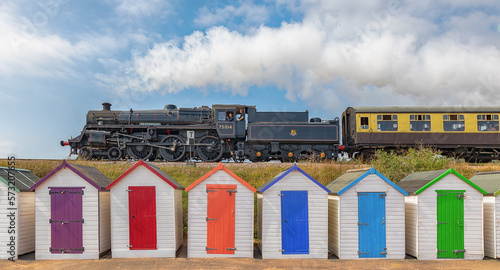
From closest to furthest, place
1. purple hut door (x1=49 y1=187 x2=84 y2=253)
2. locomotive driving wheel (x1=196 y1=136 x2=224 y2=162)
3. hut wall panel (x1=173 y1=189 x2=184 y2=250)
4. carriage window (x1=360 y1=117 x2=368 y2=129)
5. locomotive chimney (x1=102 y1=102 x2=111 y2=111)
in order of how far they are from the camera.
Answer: purple hut door (x1=49 y1=187 x2=84 y2=253), hut wall panel (x1=173 y1=189 x2=184 y2=250), locomotive driving wheel (x1=196 y1=136 x2=224 y2=162), carriage window (x1=360 y1=117 x2=368 y2=129), locomotive chimney (x1=102 y1=102 x2=111 y2=111)

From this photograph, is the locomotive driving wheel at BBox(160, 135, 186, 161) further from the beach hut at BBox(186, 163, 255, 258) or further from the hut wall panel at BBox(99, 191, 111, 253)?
the beach hut at BBox(186, 163, 255, 258)

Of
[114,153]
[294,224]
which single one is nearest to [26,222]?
[294,224]

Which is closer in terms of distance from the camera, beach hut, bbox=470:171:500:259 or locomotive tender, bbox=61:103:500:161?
beach hut, bbox=470:171:500:259

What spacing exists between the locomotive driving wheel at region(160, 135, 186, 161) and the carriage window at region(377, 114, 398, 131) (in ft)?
37.8

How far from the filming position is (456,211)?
9.77 m

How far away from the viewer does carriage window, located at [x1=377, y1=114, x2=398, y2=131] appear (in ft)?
67.7

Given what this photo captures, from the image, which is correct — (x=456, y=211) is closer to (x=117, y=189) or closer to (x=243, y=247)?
(x=243, y=247)

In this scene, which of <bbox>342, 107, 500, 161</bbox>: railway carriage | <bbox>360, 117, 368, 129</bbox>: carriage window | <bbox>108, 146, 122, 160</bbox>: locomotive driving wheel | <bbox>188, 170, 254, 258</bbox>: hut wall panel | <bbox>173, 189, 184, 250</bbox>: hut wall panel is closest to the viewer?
<bbox>188, 170, 254, 258</bbox>: hut wall panel

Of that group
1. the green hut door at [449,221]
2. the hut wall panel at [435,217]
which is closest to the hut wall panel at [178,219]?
the hut wall panel at [435,217]

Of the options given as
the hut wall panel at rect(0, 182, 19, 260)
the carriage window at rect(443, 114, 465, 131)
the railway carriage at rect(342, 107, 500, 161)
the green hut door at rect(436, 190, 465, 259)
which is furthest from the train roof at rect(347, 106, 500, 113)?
the hut wall panel at rect(0, 182, 19, 260)

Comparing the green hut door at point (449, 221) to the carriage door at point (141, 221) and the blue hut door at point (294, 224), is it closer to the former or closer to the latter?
the blue hut door at point (294, 224)

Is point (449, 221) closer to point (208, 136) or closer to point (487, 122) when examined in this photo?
point (208, 136)

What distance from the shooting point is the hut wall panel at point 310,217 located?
31.7ft

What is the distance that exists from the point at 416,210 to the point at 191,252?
638 centimetres
